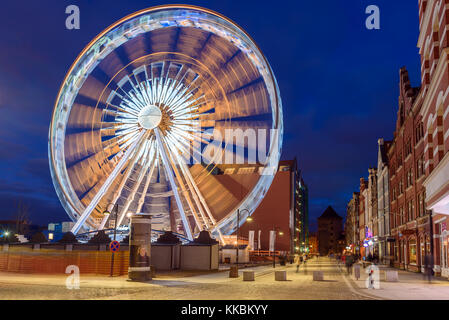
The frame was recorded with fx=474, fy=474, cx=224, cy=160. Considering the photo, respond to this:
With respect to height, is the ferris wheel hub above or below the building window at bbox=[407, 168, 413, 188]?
above

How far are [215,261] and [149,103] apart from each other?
14506 millimetres

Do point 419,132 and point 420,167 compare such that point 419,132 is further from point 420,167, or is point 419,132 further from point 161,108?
point 161,108

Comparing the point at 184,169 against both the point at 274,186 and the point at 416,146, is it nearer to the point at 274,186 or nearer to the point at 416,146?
the point at 416,146

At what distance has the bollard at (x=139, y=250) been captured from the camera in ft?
85.7

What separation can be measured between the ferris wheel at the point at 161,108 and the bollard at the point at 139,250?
9745mm

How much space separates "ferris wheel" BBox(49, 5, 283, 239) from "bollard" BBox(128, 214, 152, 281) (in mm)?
9745

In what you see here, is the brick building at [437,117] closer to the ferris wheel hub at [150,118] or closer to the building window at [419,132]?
the building window at [419,132]

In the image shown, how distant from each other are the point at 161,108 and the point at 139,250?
15.2 m

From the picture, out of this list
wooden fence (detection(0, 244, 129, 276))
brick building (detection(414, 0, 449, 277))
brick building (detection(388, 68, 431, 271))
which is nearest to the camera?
brick building (detection(414, 0, 449, 277))

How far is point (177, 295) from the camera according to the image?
18688 millimetres

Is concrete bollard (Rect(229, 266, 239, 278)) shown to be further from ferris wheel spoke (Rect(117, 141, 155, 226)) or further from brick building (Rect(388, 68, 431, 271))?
brick building (Rect(388, 68, 431, 271))

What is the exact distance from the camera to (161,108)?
1516 inches

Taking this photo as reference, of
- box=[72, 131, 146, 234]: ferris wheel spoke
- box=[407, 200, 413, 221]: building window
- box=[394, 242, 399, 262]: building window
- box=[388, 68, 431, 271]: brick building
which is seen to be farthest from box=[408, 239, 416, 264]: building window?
box=[72, 131, 146, 234]: ferris wheel spoke

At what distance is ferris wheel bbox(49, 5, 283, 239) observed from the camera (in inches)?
1455
